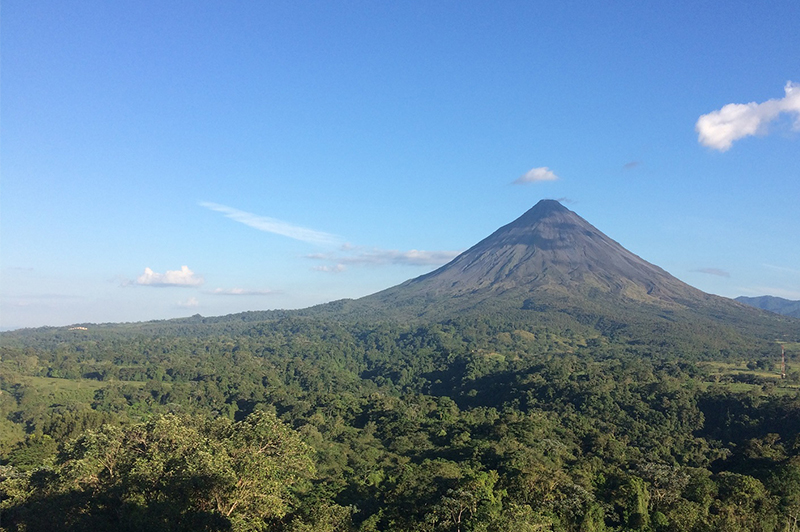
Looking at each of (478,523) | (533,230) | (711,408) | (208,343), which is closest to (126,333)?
(208,343)

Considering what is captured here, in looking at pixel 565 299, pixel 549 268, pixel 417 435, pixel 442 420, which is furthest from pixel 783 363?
pixel 549 268

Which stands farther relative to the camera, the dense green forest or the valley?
the valley

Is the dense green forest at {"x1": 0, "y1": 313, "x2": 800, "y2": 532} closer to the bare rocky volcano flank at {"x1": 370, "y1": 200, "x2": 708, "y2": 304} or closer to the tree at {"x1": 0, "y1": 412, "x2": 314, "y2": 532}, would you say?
the tree at {"x1": 0, "y1": 412, "x2": 314, "y2": 532}

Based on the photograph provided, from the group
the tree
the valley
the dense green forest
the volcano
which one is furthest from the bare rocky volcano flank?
the tree

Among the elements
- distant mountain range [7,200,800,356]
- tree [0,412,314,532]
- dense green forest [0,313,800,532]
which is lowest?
dense green forest [0,313,800,532]

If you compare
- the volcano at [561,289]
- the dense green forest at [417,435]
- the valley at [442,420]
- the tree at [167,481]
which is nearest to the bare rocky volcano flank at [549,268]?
→ the volcano at [561,289]

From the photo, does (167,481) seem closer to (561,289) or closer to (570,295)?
(570,295)
